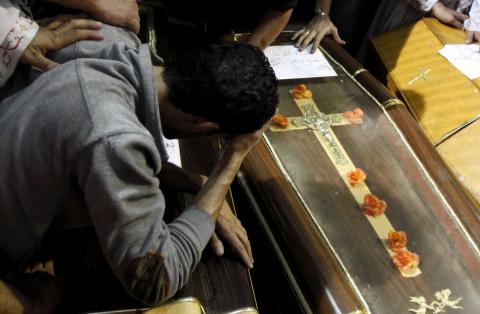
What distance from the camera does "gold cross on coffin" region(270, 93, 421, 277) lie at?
1457mm

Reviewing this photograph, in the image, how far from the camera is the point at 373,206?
57.5 inches

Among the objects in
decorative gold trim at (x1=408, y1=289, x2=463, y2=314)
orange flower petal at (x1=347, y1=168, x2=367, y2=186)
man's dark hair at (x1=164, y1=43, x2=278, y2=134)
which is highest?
man's dark hair at (x1=164, y1=43, x2=278, y2=134)

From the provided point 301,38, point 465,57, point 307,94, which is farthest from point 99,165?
point 465,57

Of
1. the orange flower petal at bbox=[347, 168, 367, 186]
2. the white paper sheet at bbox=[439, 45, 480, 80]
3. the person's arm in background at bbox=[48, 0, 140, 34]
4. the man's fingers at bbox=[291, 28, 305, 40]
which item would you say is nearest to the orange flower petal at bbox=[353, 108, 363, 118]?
the orange flower petal at bbox=[347, 168, 367, 186]

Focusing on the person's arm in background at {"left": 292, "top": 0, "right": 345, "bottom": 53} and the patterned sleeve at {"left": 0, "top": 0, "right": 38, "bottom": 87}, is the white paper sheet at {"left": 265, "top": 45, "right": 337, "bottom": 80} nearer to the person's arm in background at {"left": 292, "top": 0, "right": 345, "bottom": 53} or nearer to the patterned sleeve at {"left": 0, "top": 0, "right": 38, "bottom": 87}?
the person's arm in background at {"left": 292, "top": 0, "right": 345, "bottom": 53}

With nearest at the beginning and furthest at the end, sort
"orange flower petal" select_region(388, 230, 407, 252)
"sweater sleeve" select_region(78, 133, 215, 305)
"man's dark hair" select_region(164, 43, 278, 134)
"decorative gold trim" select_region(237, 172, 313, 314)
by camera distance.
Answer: "sweater sleeve" select_region(78, 133, 215, 305) < "man's dark hair" select_region(164, 43, 278, 134) < "decorative gold trim" select_region(237, 172, 313, 314) < "orange flower petal" select_region(388, 230, 407, 252)

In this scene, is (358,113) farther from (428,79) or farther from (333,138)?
(428,79)

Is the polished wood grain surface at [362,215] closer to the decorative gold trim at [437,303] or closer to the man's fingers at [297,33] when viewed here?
the decorative gold trim at [437,303]

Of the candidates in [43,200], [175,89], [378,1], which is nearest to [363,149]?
[175,89]

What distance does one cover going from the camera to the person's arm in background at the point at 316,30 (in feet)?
6.77

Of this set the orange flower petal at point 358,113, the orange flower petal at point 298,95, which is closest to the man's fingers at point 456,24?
the orange flower petal at point 358,113

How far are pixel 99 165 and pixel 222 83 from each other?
0.32 m

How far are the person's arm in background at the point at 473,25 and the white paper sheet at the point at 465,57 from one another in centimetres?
9

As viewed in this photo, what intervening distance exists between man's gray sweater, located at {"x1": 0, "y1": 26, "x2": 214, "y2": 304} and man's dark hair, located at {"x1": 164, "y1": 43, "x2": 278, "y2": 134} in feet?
0.23
